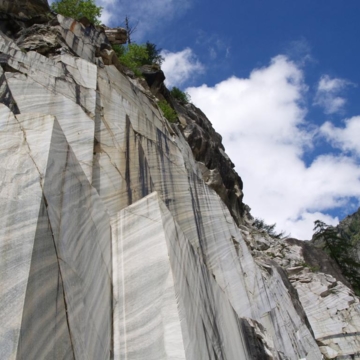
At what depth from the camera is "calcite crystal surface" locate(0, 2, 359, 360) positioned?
3.43 meters

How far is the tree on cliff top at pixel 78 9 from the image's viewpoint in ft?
61.3

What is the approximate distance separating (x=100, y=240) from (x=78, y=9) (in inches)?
681

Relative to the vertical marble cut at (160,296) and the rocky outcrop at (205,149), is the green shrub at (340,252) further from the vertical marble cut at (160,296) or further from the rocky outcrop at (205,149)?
the vertical marble cut at (160,296)

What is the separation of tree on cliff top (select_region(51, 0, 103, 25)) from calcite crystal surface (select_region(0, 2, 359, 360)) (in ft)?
32.2

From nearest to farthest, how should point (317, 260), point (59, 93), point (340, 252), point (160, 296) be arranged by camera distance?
1. point (160, 296)
2. point (59, 93)
3. point (317, 260)
4. point (340, 252)

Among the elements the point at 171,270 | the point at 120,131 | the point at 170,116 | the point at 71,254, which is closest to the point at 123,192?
the point at 120,131

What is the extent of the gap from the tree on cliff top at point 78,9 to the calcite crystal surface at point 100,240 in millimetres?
9803

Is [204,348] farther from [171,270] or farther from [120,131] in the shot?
[120,131]

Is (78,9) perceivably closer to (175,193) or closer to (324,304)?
(175,193)

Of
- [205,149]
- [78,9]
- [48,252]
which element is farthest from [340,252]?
[48,252]

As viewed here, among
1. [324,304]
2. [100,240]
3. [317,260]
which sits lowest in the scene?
[100,240]

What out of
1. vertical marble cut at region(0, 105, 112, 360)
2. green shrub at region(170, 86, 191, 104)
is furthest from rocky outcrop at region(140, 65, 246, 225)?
vertical marble cut at region(0, 105, 112, 360)

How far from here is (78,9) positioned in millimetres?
19156

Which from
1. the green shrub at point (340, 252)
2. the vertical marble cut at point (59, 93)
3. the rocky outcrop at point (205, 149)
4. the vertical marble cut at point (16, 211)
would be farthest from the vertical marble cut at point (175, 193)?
the green shrub at point (340, 252)
